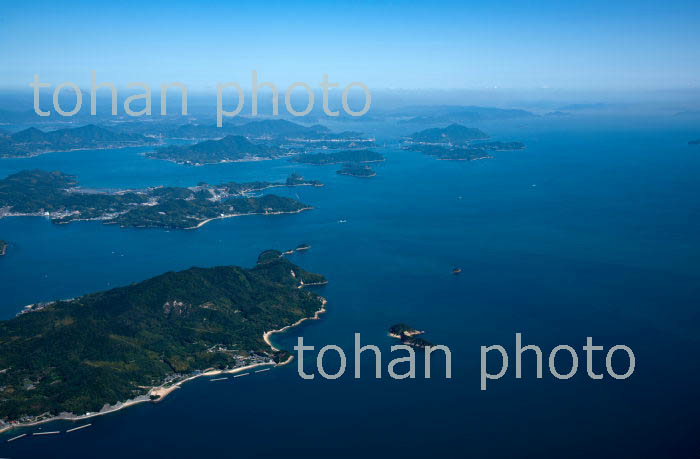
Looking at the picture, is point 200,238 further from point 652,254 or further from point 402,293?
point 652,254

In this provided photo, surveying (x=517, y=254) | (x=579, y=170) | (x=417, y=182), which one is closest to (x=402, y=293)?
(x=517, y=254)

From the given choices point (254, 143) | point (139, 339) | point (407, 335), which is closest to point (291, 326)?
point (407, 335)

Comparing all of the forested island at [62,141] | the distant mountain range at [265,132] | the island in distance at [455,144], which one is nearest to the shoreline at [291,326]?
the island in distance at [455,144]

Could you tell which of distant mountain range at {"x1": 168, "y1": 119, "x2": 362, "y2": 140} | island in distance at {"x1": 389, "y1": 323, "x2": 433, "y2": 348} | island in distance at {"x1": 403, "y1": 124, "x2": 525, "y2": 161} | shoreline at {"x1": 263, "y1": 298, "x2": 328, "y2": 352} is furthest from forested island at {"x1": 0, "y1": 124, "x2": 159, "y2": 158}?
island in distance at {"x1": 389, "y1": 323, "x2": 433, "y2": 348}

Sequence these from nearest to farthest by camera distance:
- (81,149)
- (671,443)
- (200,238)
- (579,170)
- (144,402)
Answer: (671,443), (144,402), (200,238), (579,170), (81,149)

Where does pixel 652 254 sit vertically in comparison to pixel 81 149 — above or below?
below

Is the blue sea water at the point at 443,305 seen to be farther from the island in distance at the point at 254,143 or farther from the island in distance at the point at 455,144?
the island in distance at the point at 455,144
